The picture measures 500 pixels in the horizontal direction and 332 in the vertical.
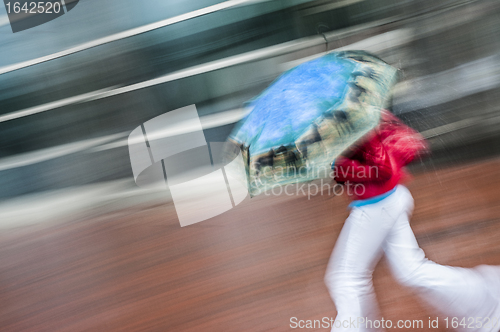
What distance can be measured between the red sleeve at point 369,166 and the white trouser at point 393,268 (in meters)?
0.09

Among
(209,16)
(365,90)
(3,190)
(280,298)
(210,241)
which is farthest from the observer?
(3,190)

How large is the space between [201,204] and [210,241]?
46cm

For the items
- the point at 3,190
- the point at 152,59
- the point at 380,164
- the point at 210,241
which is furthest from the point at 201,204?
the point at 380,164

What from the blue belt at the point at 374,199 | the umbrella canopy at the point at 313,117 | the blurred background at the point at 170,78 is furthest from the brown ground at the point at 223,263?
the umbrella canopy at the point at 313,117

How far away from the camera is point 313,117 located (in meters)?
0.87

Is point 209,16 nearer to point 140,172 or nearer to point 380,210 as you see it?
point 140,172

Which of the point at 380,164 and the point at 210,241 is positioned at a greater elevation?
the point at 380,164

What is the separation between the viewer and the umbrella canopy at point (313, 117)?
0.87 metres

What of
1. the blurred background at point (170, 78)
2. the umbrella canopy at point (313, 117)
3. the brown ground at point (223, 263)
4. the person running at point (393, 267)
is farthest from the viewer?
the blurred background at point (170, 78)

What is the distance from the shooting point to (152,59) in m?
2.76

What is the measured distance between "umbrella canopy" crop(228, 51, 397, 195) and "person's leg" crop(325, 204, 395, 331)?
7.2 inches

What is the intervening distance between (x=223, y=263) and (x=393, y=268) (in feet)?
3.58

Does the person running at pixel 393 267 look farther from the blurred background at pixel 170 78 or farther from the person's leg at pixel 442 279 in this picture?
the blurred background at pixel 170 78

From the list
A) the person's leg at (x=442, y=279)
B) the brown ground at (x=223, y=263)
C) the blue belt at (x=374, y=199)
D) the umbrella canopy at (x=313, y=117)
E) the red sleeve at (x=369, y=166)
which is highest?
the umbrella canopy at (x=313, y=117)
